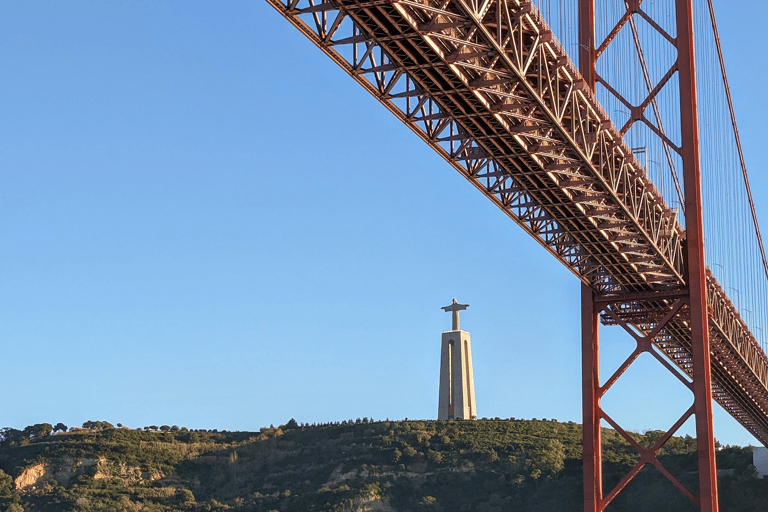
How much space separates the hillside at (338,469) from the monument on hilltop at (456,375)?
1115 mm

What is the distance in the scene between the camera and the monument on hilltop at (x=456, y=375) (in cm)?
8150

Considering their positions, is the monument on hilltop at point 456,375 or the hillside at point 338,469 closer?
the hillside at point 338,469

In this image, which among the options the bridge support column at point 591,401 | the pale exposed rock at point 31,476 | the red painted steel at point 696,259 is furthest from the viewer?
the pale exposed rock at point 31,476

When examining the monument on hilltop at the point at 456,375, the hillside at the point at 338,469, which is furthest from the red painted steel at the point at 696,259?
the monument on hilltop at the point at 456,375

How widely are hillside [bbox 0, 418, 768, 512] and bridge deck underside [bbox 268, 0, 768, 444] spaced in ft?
130

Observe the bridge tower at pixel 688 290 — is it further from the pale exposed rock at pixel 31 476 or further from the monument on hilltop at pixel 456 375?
the pale exposed rock at pixel 31 476

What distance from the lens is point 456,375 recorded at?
82188 millimetres

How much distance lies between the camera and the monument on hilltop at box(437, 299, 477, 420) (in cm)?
8150

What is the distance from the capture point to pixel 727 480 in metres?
64.6

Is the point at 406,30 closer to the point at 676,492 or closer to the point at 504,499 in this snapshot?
the point at 676,492

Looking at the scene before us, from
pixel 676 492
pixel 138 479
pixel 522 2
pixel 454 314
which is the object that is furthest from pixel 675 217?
pixel 138 479

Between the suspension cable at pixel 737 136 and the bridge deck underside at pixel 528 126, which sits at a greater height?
the suspension cable at pixel 737 136

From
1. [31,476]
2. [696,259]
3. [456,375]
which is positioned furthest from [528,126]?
A: [31,476]

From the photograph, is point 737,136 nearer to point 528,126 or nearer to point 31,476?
point 528,126
